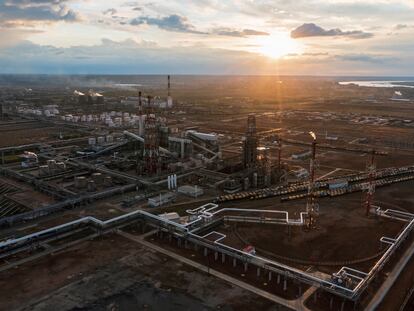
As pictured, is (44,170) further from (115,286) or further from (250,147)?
(115,286)

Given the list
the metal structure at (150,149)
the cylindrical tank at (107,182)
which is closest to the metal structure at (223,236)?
Result: the cylindrical tank at (107,182)

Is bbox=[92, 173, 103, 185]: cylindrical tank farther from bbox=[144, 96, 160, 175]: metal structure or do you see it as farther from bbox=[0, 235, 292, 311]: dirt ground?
bbox=[0, 235, 292, 311]: dirt ground

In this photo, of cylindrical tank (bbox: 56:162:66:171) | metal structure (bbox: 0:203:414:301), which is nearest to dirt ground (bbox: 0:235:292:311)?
metal structure (bbox: 0:203:414:301)

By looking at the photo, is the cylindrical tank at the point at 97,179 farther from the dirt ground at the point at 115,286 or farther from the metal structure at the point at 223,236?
the dirt ground at the point at 115,286

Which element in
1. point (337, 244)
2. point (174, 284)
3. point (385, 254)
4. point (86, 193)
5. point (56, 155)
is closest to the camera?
point (174, 284)

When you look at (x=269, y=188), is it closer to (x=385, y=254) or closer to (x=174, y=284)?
(x=385, y=254)

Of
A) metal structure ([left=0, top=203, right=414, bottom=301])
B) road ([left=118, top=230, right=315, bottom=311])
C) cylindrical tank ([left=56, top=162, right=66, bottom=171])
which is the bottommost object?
road ([left=118, top=230, right=315, bottom=311])

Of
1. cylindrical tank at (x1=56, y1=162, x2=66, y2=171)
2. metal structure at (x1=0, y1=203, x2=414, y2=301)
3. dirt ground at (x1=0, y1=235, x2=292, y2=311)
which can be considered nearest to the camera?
dirt ground at (x1=0, y1=235, x2=292, y2=311)

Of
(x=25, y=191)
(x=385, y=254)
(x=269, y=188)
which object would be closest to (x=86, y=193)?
(x=25, y=191)

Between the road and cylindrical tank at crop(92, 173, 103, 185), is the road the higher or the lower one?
the lower one
